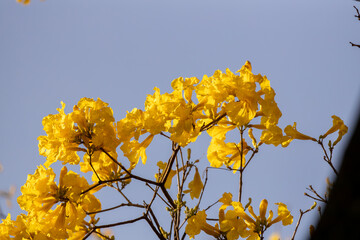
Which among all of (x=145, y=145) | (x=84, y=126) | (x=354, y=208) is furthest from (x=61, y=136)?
(x=354, y=208)

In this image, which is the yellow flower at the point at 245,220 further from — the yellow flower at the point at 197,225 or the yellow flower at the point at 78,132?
the yellow flower at the point at 78,132

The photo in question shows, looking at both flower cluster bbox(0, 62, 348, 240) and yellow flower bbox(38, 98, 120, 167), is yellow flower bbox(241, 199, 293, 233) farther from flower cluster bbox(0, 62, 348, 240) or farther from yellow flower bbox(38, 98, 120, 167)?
yellow flower bbox(38, 98, 120, 167)

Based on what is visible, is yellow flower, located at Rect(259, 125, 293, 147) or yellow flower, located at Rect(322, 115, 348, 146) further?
yellow flower, located at Rect(322, 115, 348, 146)

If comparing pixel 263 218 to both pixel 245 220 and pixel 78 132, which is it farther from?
pixel 78 132

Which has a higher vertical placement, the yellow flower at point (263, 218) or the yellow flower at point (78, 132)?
the yellow flower at point (78, 132)

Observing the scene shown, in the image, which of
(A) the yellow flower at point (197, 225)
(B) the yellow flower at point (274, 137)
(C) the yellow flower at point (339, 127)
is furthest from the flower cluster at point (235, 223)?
(C) the yellow flower at point (339, 127)

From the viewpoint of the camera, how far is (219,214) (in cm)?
304

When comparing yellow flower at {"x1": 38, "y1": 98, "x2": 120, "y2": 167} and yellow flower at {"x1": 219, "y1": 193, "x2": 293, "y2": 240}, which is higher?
yellow flower at {"x1": 38, "y1": 98, "x2": 120, "y2": 167}

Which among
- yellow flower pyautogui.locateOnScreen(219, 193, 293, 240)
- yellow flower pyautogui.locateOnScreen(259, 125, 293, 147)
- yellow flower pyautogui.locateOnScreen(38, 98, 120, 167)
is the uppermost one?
yellow flower pyautogui.locateOnScreen(38, 98, 120, 167)

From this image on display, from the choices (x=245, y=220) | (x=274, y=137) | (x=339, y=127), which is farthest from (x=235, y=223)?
(x=339, y=127)

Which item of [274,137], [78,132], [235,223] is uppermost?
[78,132]

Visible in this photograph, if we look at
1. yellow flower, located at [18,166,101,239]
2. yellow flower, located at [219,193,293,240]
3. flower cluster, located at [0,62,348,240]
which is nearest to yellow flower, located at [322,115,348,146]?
flower cluster, located at [0,62,348,240]

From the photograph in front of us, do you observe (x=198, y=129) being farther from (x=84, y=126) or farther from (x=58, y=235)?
(x=58, y=235)

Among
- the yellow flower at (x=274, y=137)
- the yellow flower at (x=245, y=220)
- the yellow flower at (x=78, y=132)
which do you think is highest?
the yellow flower at (x=78, y=132)
